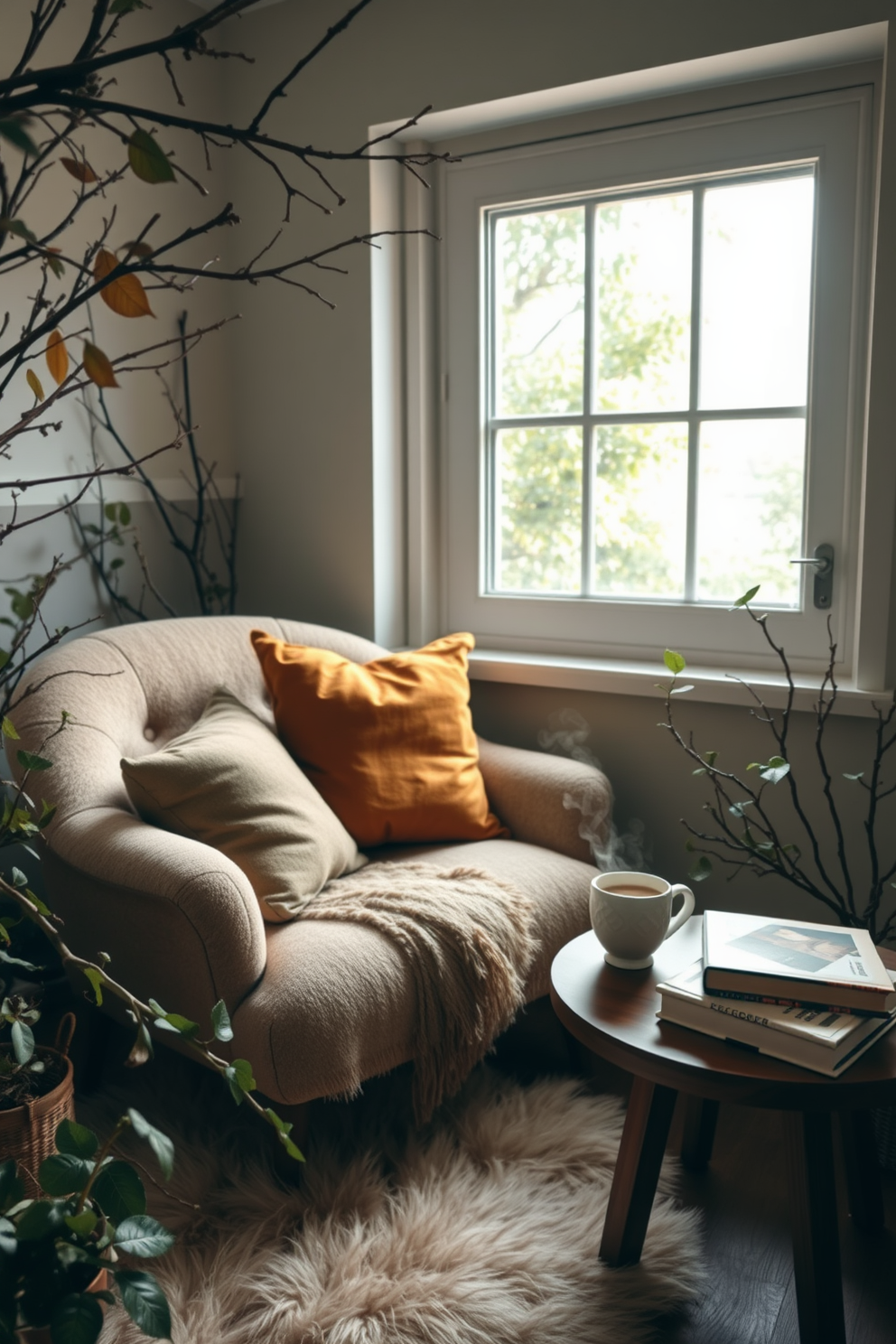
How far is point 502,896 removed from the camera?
185 centimetres

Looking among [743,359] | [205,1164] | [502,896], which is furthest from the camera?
[743,359]

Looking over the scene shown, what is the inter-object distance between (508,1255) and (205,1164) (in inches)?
20.0

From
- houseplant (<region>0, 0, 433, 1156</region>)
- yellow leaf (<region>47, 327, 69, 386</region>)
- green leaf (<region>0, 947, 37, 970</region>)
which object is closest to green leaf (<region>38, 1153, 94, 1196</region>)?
houseplant (<region>0, 0, 433, 1156</region>)

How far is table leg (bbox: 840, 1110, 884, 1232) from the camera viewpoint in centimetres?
158

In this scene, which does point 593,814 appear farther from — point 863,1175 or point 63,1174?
point 63,1174

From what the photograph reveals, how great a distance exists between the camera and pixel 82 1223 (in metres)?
0.75

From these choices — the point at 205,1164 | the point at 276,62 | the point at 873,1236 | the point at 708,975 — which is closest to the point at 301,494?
the point at 276,62

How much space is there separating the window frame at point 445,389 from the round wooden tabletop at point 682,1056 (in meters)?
0.96

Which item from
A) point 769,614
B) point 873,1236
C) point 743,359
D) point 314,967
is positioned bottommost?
point 873,1236

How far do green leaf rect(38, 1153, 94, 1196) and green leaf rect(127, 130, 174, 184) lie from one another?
0.67m

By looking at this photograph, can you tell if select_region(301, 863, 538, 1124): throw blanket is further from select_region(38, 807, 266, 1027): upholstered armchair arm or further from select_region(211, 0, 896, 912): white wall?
select_region(211, 0, 896, 912): white wall

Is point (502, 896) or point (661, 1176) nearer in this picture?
point (661, 1176)

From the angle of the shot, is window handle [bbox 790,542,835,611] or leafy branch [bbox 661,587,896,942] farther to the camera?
window handle [bbox 790,542,835,611]

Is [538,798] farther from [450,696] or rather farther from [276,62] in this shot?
[276,62]
